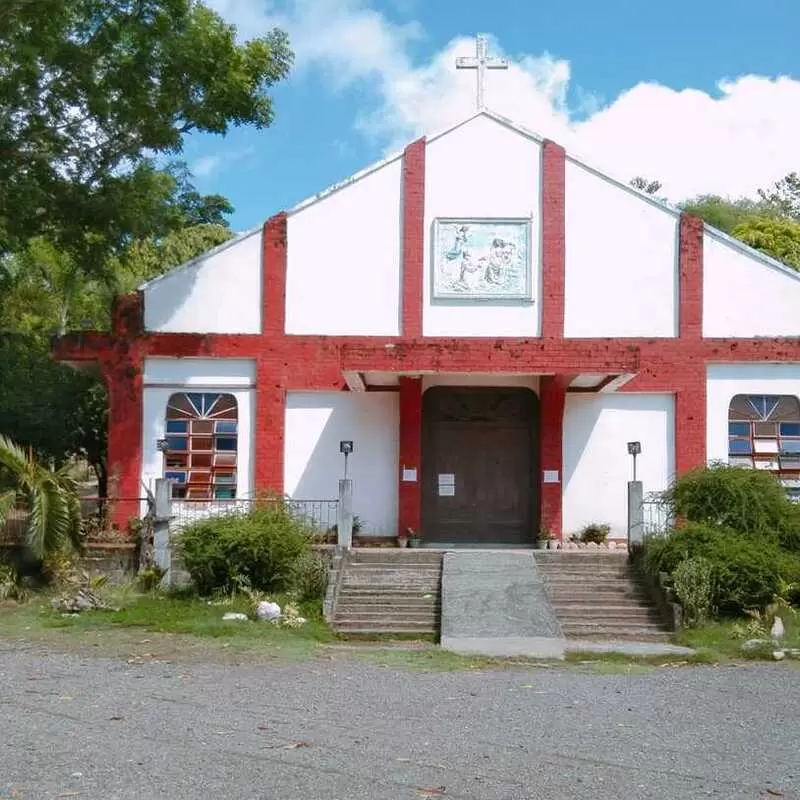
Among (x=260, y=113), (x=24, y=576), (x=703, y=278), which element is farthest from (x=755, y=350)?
(x=24, y=576)

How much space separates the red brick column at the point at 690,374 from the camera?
20.0 meters

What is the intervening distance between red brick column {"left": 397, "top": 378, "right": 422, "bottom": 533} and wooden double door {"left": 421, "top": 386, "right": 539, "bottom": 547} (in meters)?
0.32

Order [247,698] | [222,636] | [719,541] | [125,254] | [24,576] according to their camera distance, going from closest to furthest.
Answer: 1. [247,698]
2. [222,636]
3. [719,541]
4. [24,576]
5. [125,254]

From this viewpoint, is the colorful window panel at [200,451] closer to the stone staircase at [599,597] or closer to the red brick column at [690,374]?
the stone staircase at [599,597]

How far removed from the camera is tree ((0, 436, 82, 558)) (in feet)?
56.2

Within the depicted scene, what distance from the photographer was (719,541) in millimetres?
15812

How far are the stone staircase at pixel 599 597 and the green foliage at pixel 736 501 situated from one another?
1.31 m

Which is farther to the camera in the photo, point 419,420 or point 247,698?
point 419,420

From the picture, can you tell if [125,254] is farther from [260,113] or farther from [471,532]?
[471,532]

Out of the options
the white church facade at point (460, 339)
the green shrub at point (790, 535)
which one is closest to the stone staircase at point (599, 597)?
the green shrub at point (790, 535)

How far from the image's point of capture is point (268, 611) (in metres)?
15.4

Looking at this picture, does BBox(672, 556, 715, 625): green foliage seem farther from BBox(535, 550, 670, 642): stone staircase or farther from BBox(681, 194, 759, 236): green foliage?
BBox(681, 194, 759, 236): green foliage

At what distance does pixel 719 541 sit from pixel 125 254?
37.2ft

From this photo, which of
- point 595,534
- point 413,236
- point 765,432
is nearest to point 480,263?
point 413,236
